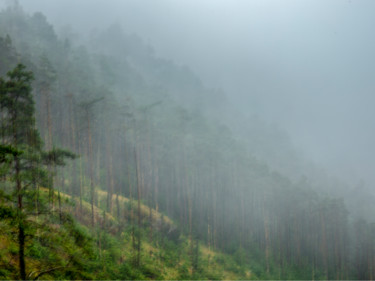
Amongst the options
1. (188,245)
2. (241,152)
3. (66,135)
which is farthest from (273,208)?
(66,135)

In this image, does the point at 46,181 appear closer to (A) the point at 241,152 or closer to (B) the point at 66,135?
(B) the point at 66,135

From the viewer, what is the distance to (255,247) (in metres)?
43.3

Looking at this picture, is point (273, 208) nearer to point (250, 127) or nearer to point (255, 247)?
point (255, 247)

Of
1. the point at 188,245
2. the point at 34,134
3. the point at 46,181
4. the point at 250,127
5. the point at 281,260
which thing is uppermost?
the point at 250,127

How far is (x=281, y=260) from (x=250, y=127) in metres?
54.3

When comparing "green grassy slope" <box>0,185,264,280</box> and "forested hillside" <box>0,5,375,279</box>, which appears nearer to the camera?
"green grassy slope" <box>0,185,264,280</box>

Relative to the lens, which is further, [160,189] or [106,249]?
[160,189]

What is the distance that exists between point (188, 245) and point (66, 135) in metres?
Result: 22.2

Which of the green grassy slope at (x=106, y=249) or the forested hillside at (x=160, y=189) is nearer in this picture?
the green grassy slope at (x=106, y=249)

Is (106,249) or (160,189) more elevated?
(160,189)

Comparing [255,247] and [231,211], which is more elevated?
[231,211]

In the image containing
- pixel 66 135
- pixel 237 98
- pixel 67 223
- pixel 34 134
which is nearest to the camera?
pixel 67 223

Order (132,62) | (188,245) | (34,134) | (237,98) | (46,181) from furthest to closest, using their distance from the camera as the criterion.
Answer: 1. (237,98)
2. (132,62)
3. (188,245)
4. (34,134)
5. (46,181)

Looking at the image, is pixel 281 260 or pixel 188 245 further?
pixel 281 260
